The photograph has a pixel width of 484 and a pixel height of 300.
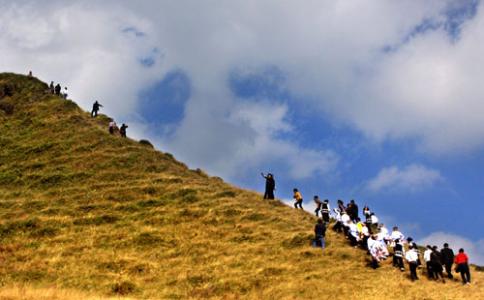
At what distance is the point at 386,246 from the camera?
33812 mm

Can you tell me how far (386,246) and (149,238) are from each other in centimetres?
1448

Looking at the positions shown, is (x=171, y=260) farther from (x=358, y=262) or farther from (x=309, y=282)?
(x=358, y=262)

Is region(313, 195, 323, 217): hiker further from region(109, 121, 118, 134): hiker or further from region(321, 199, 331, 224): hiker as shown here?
region(109, 121, 118, 134): hiker

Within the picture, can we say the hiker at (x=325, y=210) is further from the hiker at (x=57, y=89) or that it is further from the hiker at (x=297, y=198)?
the hiker at (x=57, y=89)

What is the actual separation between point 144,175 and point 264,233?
14031 mm

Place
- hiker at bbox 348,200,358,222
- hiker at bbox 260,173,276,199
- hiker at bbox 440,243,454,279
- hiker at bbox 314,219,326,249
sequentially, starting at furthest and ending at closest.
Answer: hiker at bbox 260,173,276,199 < hiker at bbox 348,200,358,222 < hiker at bbox 314,219,326,249 < hiker at bbox 440,243,454,279

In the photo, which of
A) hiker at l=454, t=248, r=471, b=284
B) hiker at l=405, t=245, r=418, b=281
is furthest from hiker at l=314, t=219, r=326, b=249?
hiker at l=454, t=248, r=471, b=284

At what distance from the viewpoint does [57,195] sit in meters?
42.3

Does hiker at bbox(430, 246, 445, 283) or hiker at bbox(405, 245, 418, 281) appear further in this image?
hiker at bbox(430, 246, 445, 283)

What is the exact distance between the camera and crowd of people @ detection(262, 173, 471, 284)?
29531 millimetres

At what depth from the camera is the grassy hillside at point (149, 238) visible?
2841 centimetres

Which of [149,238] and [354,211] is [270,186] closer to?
[354,211]

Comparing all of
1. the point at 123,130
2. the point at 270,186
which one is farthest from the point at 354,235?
the point at 123,130

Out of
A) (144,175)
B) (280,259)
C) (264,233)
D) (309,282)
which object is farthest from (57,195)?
(309,282)
